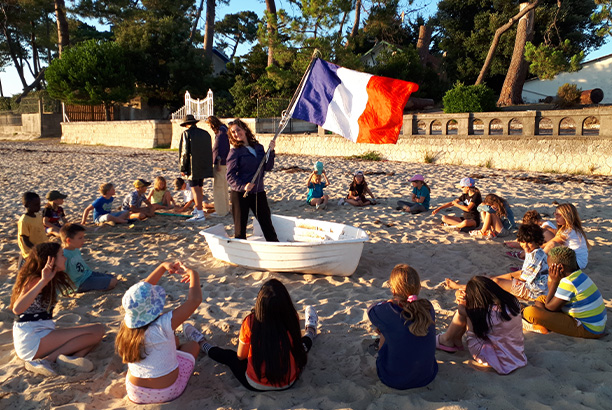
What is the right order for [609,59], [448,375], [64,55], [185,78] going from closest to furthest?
1. [448,375]
2. [609,59]
3. [64,55]
4. [185,78]

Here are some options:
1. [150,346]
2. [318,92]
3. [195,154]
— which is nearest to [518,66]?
[195,154]

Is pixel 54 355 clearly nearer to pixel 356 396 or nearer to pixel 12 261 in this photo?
pixel 356 396

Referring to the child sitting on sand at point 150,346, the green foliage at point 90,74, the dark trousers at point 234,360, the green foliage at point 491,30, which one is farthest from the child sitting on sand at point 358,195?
the green foliage at point 90,74

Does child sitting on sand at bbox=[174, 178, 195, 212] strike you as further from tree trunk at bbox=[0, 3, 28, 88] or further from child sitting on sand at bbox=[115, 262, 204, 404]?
tree trunk at bbox=[0, 3, 28, 88]

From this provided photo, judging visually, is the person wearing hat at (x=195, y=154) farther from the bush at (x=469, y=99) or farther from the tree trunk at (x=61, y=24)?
the tree trunk at (x=61, y=24)

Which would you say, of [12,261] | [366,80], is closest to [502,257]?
[366,80]

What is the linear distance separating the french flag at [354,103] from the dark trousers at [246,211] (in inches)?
51.7

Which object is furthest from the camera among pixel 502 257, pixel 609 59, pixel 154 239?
pixel 609 59

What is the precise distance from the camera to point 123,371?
3758 millimetres

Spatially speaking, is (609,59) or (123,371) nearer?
(123,371)

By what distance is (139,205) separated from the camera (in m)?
8.67

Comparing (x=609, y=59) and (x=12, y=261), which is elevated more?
(x=609, y=59)

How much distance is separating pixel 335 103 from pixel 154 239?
3961 mm

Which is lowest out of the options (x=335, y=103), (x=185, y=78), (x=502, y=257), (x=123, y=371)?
(x=123, y=371)
